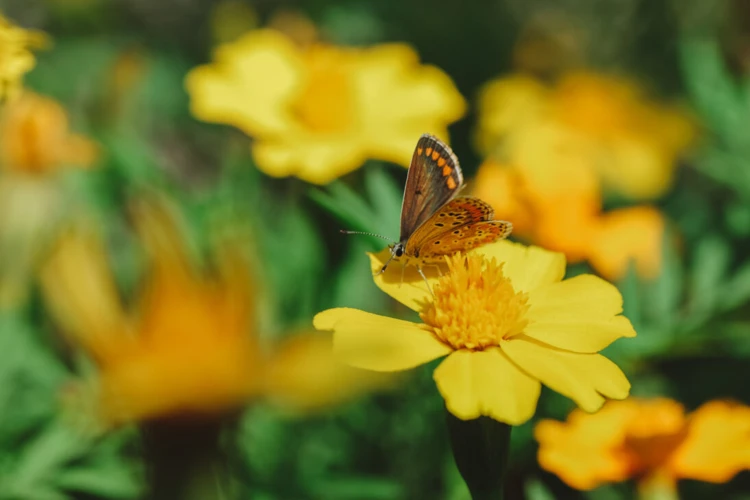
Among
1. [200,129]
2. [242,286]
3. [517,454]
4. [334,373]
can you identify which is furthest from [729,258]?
[200,129]

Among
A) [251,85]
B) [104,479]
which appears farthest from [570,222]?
[104,479]

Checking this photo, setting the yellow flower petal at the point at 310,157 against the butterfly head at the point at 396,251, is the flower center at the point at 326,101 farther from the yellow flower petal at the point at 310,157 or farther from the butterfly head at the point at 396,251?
the butterfly head at the point at 396,251

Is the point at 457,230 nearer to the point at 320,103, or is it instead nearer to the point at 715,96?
the point at 320,103

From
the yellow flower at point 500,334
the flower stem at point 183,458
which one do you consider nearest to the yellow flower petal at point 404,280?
the yellow flower at point 500,334

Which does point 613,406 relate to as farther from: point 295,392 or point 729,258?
point 729,258

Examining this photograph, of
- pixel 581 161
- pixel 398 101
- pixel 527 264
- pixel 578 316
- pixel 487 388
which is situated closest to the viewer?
pixel 487 388

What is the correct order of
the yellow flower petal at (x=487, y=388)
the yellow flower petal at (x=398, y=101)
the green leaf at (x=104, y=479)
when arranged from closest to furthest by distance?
the yellow flower petal at (x=487, y=388) → the green leaf at (x=104, y=479) → the yellow flower petal at (x=398, y=101)

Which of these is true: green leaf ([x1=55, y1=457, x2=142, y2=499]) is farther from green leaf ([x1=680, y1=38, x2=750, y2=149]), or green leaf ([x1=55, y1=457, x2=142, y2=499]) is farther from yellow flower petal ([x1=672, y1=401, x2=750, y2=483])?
green leaf ([x1=680, y1=38, x2=750, y2=149])

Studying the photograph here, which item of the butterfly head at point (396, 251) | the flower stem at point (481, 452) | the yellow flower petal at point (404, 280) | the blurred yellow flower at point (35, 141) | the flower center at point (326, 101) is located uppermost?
the flower center at point (326, 101)
